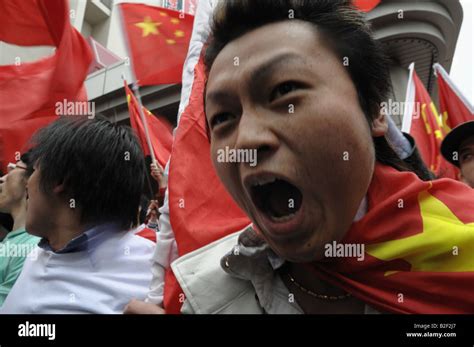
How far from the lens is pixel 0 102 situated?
2.09 meters

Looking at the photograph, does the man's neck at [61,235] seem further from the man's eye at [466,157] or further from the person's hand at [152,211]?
the man's eye at [466,157]

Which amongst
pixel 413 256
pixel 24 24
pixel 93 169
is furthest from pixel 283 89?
pixel 24 24

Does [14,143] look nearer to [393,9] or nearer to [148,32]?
[148,32]

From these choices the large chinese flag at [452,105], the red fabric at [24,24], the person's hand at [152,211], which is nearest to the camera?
the red fabric at [24,24]

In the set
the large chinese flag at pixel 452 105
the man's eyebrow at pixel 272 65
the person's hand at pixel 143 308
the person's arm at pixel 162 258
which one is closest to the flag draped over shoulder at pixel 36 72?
the person's arm at pixel 162 258

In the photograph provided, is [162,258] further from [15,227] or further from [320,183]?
[15,227]

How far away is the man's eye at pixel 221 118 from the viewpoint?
81 cm

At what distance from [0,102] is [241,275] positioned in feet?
6.00

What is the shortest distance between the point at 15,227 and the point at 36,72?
0.82 meters

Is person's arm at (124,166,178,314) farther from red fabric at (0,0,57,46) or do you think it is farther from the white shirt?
red fabric at (0,0,57,46)

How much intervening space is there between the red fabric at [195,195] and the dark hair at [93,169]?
0.28 meters

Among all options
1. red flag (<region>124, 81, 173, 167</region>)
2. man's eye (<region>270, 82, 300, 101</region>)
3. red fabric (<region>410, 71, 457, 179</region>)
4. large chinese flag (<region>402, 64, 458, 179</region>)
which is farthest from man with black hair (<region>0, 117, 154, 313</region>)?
red fabric (<region>410, 71, 457, 179</region>)

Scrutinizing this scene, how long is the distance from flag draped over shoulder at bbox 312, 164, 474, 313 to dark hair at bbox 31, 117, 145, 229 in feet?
2.62

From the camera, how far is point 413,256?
2.49ft
